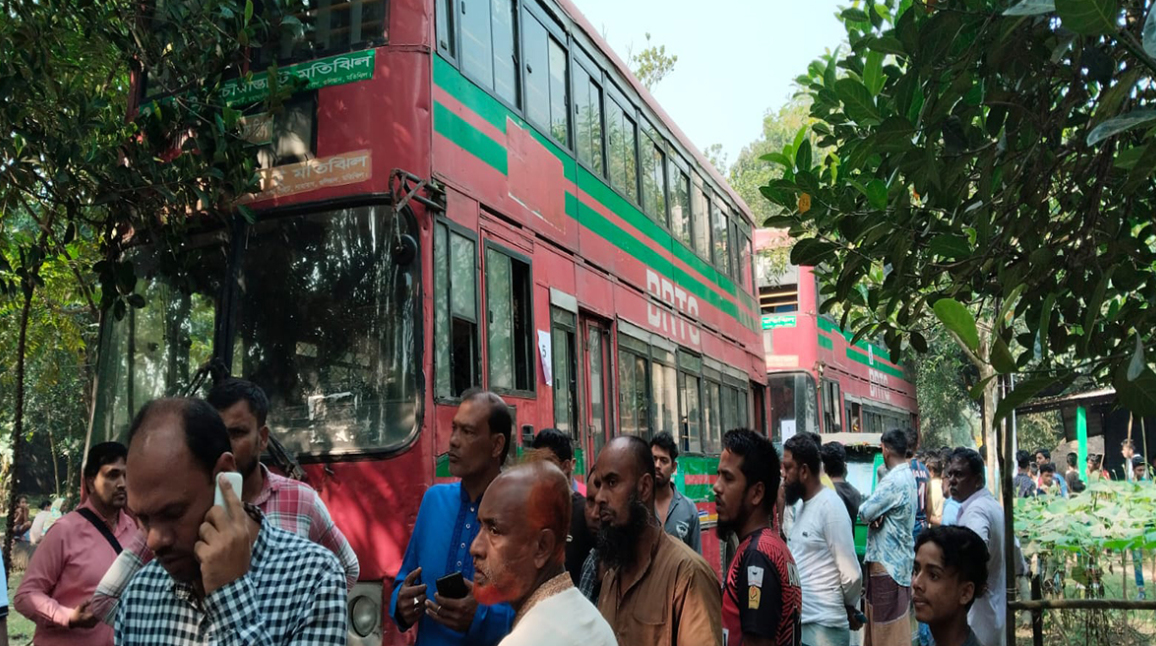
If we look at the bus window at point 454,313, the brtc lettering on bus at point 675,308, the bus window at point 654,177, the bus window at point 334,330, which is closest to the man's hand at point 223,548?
the bus window at point 334,330

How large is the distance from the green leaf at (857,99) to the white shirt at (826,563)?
2.04 metres

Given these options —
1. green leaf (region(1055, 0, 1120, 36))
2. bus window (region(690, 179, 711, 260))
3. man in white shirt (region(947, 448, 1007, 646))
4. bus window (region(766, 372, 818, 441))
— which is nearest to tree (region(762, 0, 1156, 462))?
green leaf (region(1055, 0, 1120, 36))

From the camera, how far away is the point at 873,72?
365 centimetres

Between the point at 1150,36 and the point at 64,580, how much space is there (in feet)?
14.0

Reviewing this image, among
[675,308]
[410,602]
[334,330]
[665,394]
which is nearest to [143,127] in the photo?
[334,330]

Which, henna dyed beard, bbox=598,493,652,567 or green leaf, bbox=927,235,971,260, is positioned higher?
green leaf, bbox=927,235,971,260

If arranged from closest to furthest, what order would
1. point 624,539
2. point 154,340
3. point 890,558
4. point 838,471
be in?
point 624,539 < point 154,340 < point 890,558 < point 838,471

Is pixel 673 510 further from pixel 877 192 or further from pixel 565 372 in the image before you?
pixel 877 192

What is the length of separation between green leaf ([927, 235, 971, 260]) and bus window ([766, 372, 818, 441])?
45.8 ft

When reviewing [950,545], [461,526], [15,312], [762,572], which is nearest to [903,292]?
[950,545]

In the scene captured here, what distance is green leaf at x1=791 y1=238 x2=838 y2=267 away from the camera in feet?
12.9

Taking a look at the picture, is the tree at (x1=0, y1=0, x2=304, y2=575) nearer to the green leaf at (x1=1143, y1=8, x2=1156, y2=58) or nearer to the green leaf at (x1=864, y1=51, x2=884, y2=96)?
the green leaf at (x1=864, y1=51, x2=884, y2=96)

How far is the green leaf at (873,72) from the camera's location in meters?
3.61

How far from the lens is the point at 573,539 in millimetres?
4254
